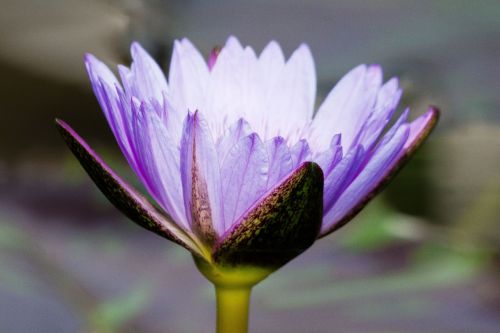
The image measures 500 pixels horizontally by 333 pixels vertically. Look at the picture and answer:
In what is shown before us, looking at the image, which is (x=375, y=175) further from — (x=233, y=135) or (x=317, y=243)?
(x=317, y=243)

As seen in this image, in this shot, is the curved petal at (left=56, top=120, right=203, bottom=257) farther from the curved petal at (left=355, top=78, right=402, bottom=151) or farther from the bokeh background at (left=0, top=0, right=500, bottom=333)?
the bokeh background at (left=0, top=0, right=500, bottom=333)

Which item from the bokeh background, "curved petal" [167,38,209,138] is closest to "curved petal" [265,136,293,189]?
"curved petal" [167,38,209,138]

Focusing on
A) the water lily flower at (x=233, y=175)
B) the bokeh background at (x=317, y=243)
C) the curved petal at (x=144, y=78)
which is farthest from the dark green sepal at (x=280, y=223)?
the bokeh background at (x=317, y=243)

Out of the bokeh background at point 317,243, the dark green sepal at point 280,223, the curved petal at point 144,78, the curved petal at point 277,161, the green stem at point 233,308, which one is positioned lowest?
the bokeh background at point 317,243

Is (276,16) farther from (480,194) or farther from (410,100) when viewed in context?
(480,194)

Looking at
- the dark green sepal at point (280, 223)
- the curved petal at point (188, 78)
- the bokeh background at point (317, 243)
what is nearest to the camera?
the dark green sepal at point (280, 223)

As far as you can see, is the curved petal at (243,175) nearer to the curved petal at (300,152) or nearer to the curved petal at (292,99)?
the curved petal at (300,152)

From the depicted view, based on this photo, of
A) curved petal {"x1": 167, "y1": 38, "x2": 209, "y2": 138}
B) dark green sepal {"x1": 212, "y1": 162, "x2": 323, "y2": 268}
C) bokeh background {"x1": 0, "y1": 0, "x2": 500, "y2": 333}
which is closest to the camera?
dark green sepal {"x1": 212, "y1": 162, "x2": 323, "y2": 268}
